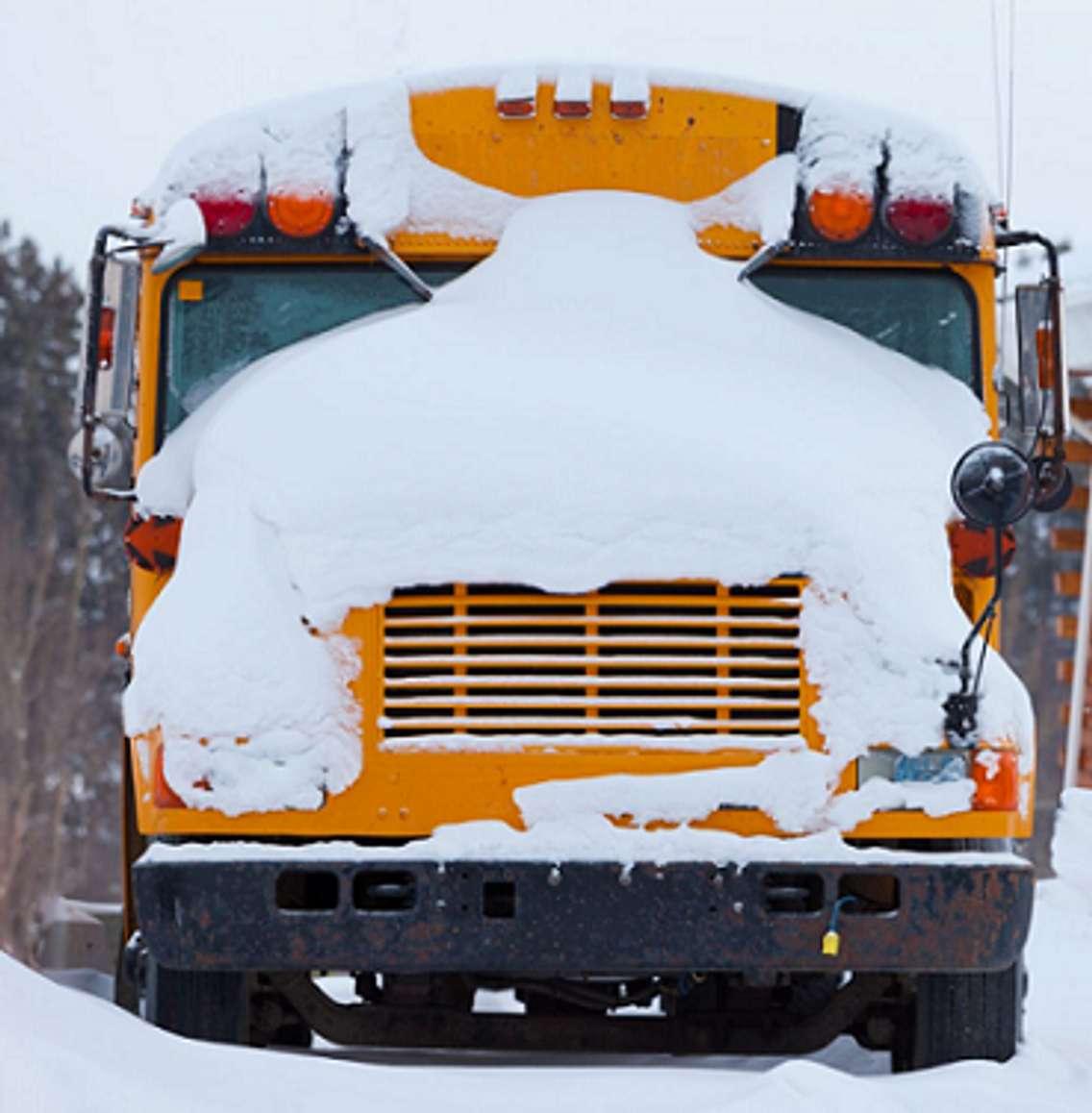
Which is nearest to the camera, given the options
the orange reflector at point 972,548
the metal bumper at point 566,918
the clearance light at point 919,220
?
the metal bumper at point 566,918

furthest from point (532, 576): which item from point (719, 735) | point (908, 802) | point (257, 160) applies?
point (257, 160)

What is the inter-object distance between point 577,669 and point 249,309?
164cm

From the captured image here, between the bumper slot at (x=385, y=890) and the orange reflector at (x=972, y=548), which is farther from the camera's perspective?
the orange reflector at (x=972, y=548)

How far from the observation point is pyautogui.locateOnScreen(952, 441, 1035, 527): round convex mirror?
520 cm

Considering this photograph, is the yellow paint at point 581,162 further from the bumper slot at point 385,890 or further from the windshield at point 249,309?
the bumper slot at point 385,890

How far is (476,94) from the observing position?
650 cm

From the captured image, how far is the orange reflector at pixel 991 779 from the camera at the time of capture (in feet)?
17.0

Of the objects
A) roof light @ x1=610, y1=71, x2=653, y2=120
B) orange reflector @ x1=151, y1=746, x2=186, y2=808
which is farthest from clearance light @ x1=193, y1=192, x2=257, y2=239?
orange reflector @ x1=151, y1=746, x2=186, y2=808

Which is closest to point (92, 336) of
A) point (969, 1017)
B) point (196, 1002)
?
point (196, 1002)

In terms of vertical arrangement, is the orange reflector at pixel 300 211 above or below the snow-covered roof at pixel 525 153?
below

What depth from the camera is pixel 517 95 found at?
6.45 m

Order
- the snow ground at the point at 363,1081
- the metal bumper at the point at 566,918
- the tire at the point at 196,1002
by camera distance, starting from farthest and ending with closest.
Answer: the tire at the point at 196,1002 → the metal bumper at the point at 566,918 → the snow ground at the point at 363,1081

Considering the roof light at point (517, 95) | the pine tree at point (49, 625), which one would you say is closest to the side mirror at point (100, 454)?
the roof light at point (517, 95)

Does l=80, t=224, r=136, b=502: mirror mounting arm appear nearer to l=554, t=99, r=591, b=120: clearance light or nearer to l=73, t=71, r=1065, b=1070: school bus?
l=73, t=71, r=1065, b=1070: school bus
